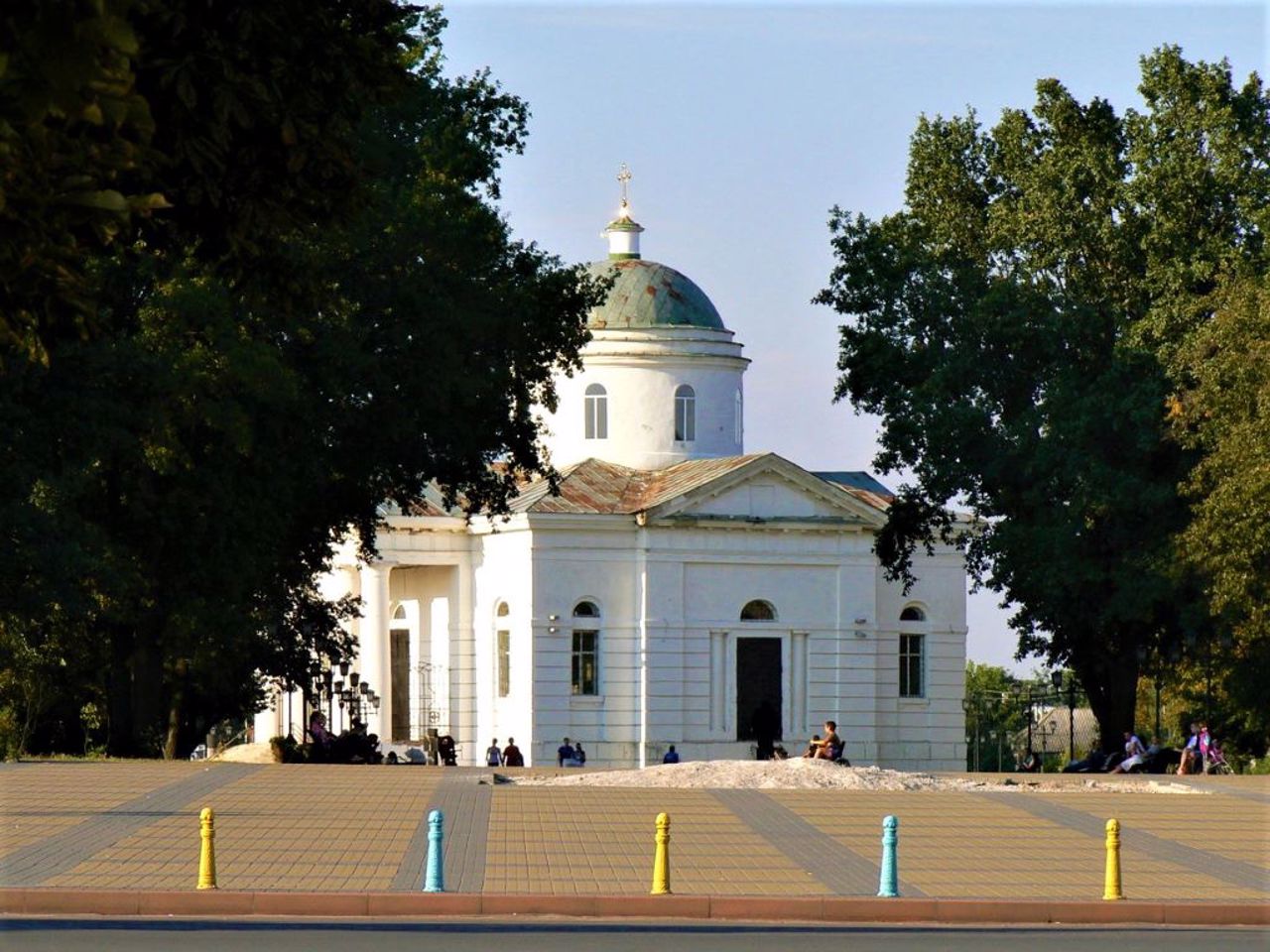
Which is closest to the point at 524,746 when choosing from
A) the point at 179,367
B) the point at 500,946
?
the point at 179,367

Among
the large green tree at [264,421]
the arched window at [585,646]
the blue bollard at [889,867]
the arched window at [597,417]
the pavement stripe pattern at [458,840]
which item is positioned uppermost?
the arched window at [597,417]

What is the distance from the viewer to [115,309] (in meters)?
39.4

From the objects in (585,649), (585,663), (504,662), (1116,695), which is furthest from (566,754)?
(1116,695)

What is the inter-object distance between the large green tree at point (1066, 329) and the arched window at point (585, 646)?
18.6 meters

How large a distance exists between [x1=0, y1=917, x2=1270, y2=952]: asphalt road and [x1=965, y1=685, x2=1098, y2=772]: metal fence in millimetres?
43259

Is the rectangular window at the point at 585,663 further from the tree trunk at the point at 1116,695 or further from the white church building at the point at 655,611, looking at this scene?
the tree trunk at the point at 1116,695

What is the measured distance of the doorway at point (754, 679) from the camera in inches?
2753

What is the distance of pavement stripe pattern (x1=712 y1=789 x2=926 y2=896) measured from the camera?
70.7ft

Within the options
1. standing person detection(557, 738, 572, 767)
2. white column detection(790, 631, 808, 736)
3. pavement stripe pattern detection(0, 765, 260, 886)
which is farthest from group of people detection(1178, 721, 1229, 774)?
white column detection(790, 631, 808, 736)

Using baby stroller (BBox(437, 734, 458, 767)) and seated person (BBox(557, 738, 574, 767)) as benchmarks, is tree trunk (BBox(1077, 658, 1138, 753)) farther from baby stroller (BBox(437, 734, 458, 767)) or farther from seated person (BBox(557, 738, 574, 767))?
baby stroller (BBox(437, 734, 458, 767))

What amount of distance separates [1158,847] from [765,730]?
36428mm

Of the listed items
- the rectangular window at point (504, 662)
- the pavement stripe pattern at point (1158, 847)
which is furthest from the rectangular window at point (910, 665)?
the pavement stripe pattern at point (1158, 847)

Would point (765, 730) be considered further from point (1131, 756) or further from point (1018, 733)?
point (1018, 733)

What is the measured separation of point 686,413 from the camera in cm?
7700
